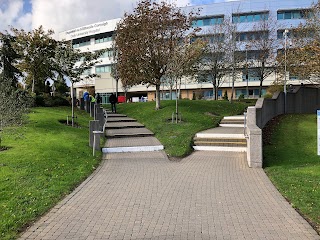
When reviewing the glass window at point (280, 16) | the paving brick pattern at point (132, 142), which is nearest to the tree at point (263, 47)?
the paving brick pattern at point (132, 142)

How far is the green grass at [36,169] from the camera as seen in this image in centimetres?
606

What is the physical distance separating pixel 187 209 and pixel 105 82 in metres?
64.5

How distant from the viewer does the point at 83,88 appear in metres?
73.2

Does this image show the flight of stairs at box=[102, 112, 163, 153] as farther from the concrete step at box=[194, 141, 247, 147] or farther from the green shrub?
the green shrub

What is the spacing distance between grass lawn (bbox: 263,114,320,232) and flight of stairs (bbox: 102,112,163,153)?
448 centimetres

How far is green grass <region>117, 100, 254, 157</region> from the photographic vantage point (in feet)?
45.4

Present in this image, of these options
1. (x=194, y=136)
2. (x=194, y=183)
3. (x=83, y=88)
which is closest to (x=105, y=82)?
(x=83, y=88)

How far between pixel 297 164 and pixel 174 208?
19.2ft

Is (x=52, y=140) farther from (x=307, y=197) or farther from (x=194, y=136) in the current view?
(x=307, y=197)

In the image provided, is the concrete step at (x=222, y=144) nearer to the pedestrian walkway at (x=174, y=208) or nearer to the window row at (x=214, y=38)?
the pedestrian walkway at (x=174, y=208)

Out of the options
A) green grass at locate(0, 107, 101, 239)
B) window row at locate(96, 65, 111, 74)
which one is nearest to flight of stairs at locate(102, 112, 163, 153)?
green grass at locate(0, 107, 101, 239)

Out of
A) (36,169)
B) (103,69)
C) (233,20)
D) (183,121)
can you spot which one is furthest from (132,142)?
(103,69)

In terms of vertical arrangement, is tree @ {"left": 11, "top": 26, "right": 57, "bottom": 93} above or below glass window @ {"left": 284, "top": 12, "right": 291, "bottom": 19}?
below

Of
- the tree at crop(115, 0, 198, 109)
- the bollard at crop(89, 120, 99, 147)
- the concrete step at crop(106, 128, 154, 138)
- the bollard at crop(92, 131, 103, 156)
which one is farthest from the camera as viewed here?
the tree at crop(115, 0, 198, 109)
